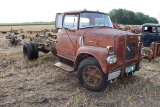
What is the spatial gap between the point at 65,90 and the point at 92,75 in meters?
0.87

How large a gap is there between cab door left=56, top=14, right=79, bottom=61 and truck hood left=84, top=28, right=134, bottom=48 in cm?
46

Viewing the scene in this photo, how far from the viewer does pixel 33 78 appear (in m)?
6.46

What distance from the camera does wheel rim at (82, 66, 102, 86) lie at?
5.17 meters

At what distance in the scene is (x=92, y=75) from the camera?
5.27 metres

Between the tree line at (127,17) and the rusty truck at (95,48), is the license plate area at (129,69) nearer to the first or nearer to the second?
the rusty truck at (95,48)

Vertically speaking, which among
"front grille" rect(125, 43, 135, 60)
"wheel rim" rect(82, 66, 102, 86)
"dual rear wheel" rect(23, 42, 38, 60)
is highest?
"front grille" rect(125, 43, 135, 60)

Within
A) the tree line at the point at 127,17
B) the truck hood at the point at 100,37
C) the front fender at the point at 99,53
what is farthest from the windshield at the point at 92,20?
the tree line at the point at 127,17

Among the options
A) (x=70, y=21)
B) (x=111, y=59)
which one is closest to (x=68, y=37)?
(x=70, y=21)

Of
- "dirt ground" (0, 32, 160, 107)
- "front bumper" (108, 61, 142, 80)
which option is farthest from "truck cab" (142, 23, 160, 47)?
"front bumper" (108, 61, 142, 80)

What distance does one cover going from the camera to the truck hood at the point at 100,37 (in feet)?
16.6

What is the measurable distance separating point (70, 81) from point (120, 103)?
1975 millimetres

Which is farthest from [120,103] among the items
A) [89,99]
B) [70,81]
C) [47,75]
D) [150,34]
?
[150,34]

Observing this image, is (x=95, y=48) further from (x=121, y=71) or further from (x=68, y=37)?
(x=68, y=37)

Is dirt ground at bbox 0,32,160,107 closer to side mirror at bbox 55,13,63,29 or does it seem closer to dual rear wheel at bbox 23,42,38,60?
dual rear wheel at bbox 23,42,38,60
